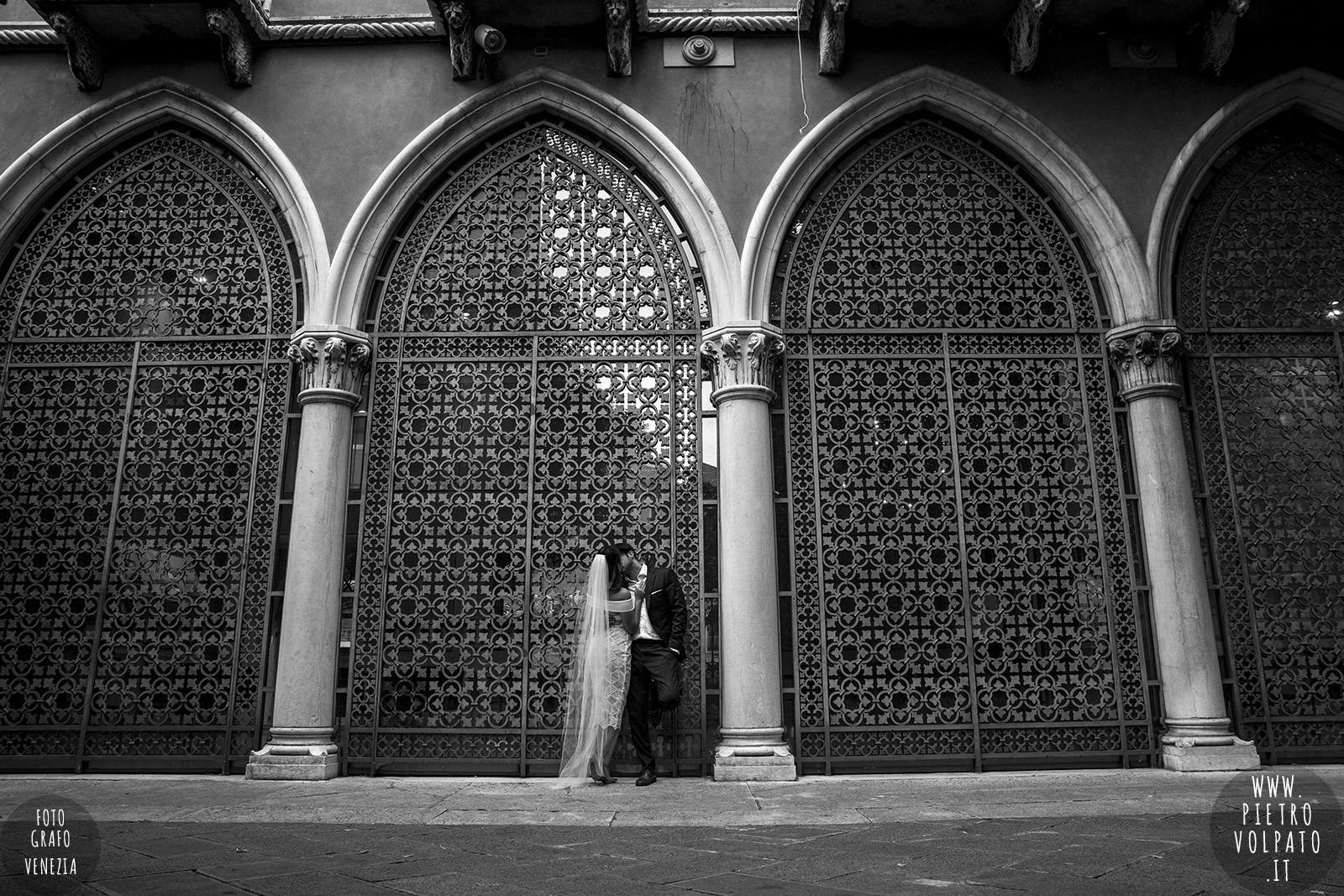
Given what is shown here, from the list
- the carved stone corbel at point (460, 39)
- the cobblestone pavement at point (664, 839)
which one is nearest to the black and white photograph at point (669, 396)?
the carved stone corbel at point (460, 39)

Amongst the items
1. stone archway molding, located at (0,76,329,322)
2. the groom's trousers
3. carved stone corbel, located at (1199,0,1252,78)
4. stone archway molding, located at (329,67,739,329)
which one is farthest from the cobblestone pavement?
carved stone corbel, located at (1199,0,1252,78)

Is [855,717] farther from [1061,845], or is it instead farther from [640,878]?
[640,878]

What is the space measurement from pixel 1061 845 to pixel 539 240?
6735 mm

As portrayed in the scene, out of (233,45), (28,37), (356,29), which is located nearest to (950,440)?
(356,29)

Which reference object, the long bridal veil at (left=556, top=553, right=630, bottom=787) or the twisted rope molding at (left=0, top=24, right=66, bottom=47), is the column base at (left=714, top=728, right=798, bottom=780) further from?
the twisted rope molding at (left=0, top=24, right=66, bottom=47)

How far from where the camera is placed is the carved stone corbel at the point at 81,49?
8594mm

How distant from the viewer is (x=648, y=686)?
738 centimetres

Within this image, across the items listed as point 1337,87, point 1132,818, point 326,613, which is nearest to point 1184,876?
point 1132,818

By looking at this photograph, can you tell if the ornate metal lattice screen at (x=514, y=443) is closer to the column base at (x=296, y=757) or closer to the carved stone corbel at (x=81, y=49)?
the column base at (x=296, y=757)

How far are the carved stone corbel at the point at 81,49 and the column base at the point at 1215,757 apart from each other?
11692 millimetres

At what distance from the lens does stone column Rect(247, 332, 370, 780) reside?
24.5 ft

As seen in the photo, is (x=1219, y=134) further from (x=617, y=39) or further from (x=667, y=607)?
(x=667, y=607)

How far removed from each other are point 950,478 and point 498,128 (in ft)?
18.1

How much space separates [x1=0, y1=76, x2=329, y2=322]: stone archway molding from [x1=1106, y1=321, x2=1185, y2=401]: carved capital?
25.2 feet
